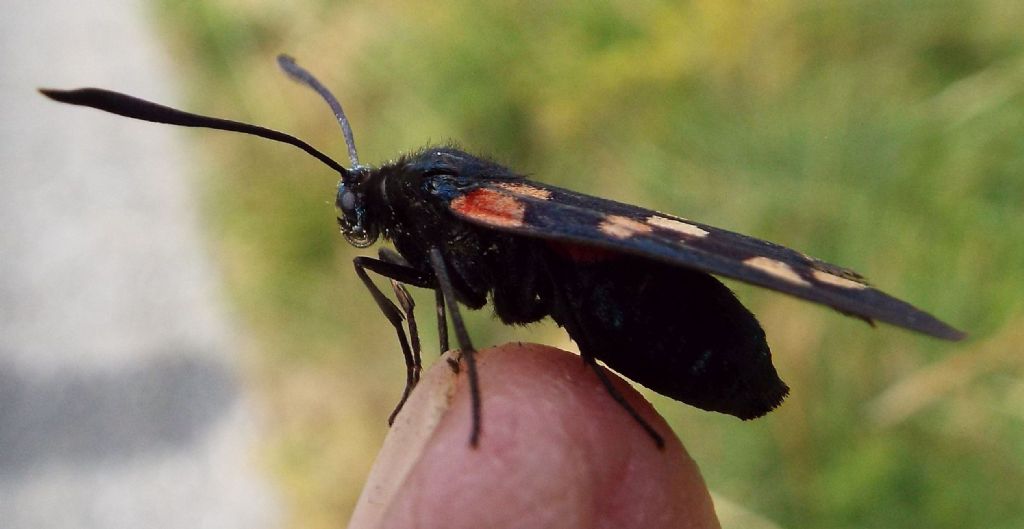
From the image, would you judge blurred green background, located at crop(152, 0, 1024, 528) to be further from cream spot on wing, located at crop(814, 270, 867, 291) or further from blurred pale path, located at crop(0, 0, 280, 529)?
cream spot on wing, located at crop(814, 270, 867, 291)

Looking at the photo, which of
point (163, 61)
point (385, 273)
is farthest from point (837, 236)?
point (163, 61)

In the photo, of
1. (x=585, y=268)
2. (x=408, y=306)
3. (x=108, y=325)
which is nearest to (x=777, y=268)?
(x=585, y=268)

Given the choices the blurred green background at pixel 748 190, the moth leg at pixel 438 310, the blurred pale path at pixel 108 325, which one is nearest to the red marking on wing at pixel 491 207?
the moth leg at pixel 438 310

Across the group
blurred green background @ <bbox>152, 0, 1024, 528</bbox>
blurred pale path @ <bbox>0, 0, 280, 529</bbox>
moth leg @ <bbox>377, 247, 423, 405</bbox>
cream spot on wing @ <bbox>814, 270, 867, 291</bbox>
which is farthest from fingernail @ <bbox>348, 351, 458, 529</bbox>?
blurred pale path @ <bbox>0, 0, 280, 529</bbox>

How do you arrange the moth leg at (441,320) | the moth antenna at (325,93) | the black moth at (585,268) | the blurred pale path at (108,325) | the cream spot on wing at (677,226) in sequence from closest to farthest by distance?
1. the black moth at (585,268)
2. the cream spot on wing at (677,226)
3. the moth leg at (441,320)
4. the moth antenna at (325,93)
5. the blurred pale path at (108,325)

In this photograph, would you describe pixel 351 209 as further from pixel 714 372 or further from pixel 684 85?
pixel 684 85

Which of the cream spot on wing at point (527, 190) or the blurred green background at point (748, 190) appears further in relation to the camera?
the blurred green background at point (748, 190)

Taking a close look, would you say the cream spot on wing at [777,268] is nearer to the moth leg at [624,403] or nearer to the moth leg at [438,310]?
the moth leg at [624,403]

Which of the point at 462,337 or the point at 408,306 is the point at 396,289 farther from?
the point at 462,337
